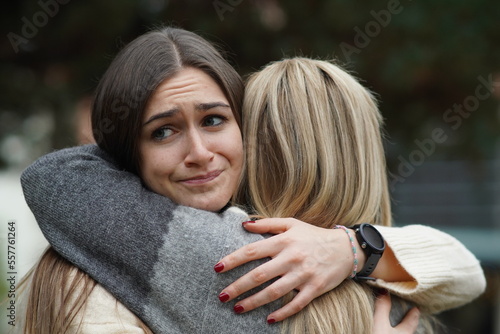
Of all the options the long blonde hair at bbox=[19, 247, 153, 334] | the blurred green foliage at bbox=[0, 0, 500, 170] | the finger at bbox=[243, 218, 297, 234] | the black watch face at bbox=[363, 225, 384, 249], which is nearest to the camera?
the long blonde hair at bbox=[19, 247, 153, 334]

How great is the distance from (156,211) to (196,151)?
9.2 inches

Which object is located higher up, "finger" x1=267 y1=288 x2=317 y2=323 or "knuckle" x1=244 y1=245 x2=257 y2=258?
"knuckle" x1=244 y1=245 x2=257 y2=258

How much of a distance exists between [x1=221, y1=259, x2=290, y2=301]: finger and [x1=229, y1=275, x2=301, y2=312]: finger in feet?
0.08

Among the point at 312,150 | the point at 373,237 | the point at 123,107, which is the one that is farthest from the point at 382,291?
the point at 123,107

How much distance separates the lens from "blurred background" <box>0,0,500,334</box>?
4.50 m

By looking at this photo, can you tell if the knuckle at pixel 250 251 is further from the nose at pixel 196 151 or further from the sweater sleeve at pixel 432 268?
the sweater sleeve at pixel 432 268

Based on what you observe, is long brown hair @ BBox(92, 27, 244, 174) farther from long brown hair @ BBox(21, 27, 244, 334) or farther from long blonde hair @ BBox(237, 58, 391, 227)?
long blonde hair @ BBox(237, 58, 391, 227)

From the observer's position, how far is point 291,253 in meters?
2.00

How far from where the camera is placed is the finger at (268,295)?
195 centimetres

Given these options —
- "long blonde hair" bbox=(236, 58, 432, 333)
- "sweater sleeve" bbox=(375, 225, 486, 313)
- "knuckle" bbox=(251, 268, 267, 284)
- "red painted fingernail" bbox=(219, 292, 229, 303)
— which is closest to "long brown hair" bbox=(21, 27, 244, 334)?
"long blonde hair" bbox=(236, 58, 432, 333)

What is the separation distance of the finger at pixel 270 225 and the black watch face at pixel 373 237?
25 cm

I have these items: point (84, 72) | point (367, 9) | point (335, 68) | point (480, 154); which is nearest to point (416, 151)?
point (480, 154)

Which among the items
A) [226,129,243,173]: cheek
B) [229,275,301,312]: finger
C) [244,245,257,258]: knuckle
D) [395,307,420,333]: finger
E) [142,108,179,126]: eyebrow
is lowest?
[395,307,420,333]: finger

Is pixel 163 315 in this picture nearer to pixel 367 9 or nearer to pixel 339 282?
pixel 339 282
